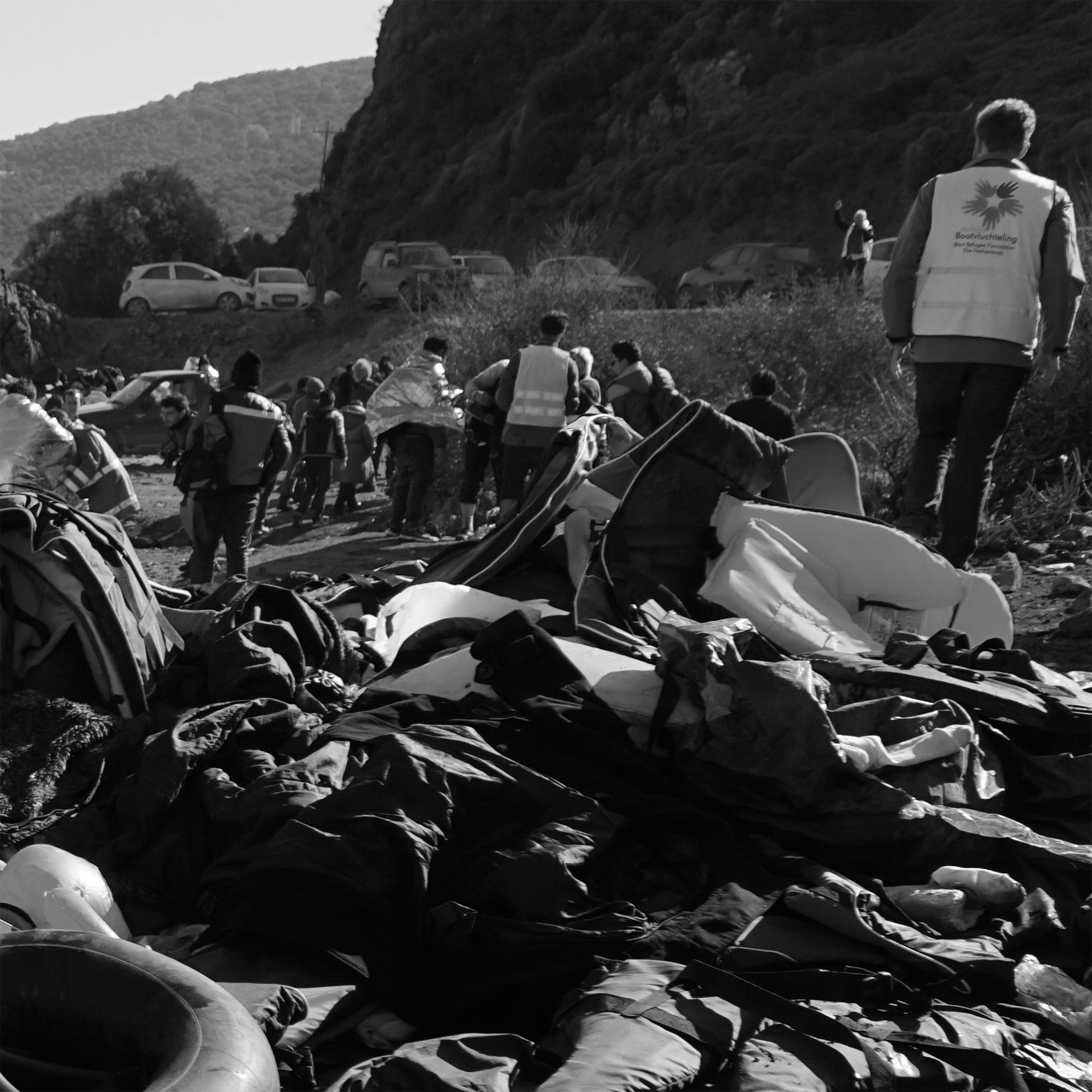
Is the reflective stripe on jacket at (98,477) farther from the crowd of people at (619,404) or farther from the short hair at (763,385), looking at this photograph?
the short hair at (763,385)

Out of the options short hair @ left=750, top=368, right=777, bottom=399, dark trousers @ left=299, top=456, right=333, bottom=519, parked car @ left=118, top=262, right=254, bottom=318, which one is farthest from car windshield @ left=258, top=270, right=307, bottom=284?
short hair @ left=750, top=368, right=777, bottom=399

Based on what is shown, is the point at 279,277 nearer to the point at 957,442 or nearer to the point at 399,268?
the point at 399,268

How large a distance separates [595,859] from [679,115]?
4415 centimetres

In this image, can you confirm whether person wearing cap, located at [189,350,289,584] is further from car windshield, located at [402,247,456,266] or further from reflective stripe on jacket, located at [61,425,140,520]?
car windshield, located at [402,247,456,266]

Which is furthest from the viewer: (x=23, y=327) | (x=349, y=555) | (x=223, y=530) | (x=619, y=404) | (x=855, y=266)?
(x=23, y=327)

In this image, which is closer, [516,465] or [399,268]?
[516,465]

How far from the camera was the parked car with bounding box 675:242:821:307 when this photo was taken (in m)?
28.6

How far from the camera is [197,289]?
3966cm

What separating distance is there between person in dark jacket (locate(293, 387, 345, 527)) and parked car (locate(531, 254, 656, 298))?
4.33m

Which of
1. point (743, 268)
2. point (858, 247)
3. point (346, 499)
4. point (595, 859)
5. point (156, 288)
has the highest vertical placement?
point (595, 859)

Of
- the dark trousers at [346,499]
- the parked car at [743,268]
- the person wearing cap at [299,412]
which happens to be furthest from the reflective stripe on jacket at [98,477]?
the parked car at [743,268]

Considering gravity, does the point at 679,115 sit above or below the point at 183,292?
above

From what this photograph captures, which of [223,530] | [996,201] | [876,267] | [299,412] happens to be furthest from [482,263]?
[996,201]

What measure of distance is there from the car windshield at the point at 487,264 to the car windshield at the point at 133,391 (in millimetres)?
9137
